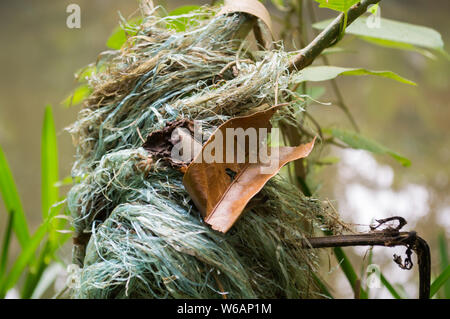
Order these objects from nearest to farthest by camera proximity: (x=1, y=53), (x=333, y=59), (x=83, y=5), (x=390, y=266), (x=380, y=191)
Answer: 1. (x=390, y=266)
2. (x=380, y=191)
3. (x=333, y=59)
4. (x=1, y=53)
5. (x=83, y=5)

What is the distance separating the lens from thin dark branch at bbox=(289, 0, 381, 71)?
0.38 meters

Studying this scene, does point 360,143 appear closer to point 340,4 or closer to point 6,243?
point 340,4

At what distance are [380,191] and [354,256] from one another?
216mm

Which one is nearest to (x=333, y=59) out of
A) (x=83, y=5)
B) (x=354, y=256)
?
(x=354, y=256)

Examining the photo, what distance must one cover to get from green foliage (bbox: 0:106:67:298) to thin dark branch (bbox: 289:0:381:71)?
38cm

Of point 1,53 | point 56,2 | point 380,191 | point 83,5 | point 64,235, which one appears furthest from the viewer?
point 56,2

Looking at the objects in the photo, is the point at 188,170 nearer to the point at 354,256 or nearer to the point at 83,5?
the point at 354,256

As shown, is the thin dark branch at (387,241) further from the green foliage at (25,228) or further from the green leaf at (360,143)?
the green foliage at (25,228)

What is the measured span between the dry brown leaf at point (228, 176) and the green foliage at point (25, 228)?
0.34 metres

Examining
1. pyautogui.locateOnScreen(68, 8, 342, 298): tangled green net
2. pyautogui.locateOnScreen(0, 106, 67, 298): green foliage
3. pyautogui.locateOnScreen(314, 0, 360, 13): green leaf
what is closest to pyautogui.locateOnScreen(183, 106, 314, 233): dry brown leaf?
pyautogui.locateOnScreen(68, 8, 342, 298): tangled green net

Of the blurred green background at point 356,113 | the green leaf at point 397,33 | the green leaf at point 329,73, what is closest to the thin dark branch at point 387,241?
the green leaf at point 329,73

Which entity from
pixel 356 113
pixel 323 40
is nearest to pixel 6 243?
pixel 323 40

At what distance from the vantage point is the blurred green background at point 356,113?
100 centimetres

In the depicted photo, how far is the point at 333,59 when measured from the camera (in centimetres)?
152
